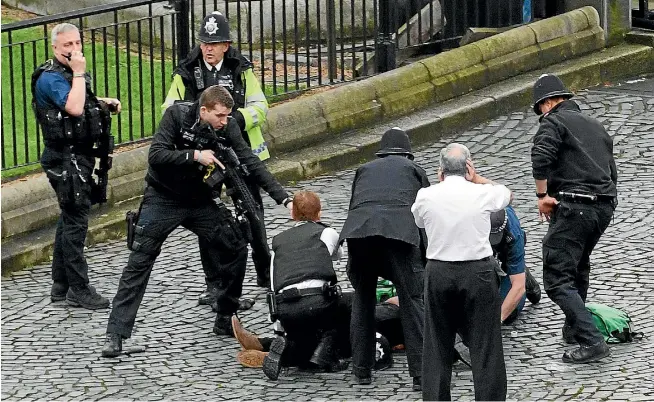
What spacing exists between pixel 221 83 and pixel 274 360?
228 cm

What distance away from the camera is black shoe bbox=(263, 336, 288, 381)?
923 centimetres

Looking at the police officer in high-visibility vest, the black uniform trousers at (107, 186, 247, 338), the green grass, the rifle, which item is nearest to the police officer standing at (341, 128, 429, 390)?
the black uniform trousers at (107, 186, 247, 338)

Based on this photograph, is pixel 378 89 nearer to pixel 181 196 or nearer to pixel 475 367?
pixel 181 196

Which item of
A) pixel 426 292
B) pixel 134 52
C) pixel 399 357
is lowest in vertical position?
pixel 399 357

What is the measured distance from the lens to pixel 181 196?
9836mm

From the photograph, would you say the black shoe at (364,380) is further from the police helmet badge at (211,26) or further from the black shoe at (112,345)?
the police helmet badge at (211,26)

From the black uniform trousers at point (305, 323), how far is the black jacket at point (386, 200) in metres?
0.52

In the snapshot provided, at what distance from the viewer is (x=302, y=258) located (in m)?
9.41

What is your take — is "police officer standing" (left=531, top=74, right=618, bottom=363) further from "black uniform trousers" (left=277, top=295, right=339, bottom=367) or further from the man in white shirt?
"black uniform trousers" (left=277, top=295, right=339, bottom=367)

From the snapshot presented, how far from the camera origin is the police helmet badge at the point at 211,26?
34.3ft

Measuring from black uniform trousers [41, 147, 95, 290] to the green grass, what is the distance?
4.91ft

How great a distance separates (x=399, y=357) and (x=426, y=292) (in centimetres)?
115

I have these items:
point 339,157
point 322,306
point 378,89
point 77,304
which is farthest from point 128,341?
point 378,89

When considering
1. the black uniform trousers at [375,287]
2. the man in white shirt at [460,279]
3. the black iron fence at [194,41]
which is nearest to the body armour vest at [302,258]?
the black uniform trousers at [375,287]
